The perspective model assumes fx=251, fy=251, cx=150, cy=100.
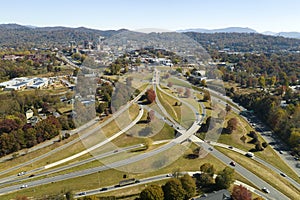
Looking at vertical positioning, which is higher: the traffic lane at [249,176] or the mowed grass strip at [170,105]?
the mowed grass strip at [170,105]

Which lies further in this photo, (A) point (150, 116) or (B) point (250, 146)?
(A) point (150, 116)

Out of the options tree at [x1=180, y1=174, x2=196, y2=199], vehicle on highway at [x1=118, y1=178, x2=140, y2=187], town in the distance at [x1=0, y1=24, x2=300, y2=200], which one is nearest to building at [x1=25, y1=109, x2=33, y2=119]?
town in the distance at [x1=0, y1=24, x2=300, y2=200]

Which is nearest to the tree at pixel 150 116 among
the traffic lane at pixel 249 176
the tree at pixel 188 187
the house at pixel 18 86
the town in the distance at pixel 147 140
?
the town in the distance at pixel 147 140

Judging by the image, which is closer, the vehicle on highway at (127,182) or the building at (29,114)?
the vehicle on highway at (127,182)

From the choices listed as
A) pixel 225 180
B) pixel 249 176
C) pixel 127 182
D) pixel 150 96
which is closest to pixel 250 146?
pixel 249 176

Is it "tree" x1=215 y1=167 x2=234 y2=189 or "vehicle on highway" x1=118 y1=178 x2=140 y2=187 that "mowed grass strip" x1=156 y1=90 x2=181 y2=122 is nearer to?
"tree" x1=215 y1=167 x2=234 y2=189

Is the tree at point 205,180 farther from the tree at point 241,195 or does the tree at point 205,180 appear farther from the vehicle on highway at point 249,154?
the vehicle on highway at point 249,154

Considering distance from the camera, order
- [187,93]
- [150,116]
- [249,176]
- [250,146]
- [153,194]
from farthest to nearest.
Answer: [187,93] < [150,116] < [250,146] < [249,176] < [153,194]

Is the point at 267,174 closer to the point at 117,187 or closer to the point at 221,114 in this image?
the point at 221,114

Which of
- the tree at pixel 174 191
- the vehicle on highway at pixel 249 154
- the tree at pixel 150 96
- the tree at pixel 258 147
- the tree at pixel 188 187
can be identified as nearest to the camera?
the tree at pixel 174 191
